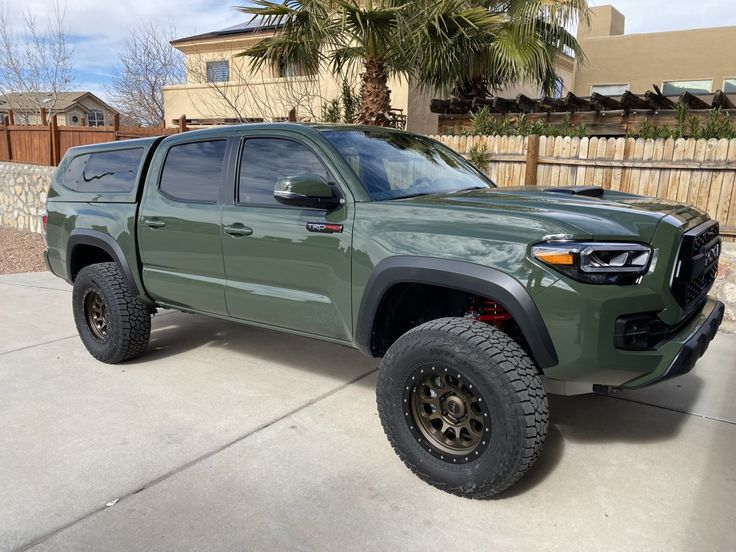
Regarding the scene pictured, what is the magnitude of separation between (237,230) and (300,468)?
1.51m

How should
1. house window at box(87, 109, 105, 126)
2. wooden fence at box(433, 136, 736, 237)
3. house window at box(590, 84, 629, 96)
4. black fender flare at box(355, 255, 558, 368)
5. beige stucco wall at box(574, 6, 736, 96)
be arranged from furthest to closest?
house window at box(87, 109, 105, 126) < house window at box(590, 84, 629, 96) < beige stucco wall at box(574, 6, 736, 96) < wooden fence at box(433, 136, 736, 237) < black fender flare at box(355, 255, 558, 368)

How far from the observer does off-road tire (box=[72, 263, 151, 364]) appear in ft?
14.8

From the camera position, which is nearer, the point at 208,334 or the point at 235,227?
the point at 235,227

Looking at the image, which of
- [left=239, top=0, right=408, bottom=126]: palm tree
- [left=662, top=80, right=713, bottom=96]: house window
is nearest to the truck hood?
[left=239, top=0, right=408, bottom=126]: palm tree

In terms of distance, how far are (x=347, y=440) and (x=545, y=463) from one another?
1.10 meters

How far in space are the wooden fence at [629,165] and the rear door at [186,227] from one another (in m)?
4.88

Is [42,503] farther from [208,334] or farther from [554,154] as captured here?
[554,154]

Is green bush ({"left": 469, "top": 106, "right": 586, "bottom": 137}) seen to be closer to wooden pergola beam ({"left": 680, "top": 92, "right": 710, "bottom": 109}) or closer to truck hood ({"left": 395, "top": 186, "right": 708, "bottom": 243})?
wooden pergola beam ({"left": 680, "top": 92, "right": 710, "bottom": 109})

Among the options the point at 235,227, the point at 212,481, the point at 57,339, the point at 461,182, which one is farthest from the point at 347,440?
the point at 57,339

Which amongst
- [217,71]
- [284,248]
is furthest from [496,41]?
[217,71]

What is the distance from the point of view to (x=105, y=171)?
15.7ft

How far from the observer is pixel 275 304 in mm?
3625

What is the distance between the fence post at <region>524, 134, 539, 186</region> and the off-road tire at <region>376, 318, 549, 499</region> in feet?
17.4

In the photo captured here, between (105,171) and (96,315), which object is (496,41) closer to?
(105,171)
